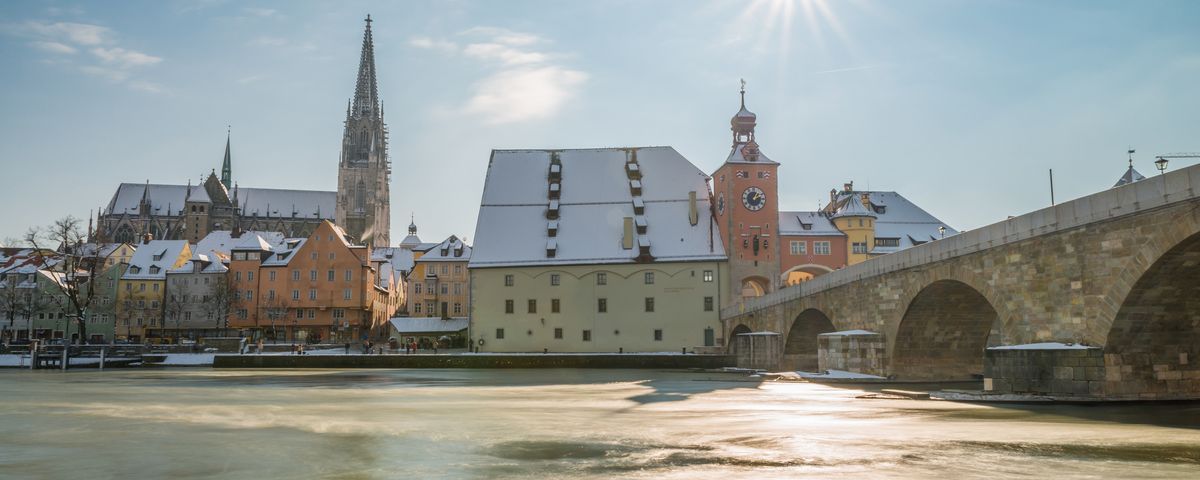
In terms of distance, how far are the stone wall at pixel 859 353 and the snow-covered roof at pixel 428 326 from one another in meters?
50.0

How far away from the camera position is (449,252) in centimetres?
9950

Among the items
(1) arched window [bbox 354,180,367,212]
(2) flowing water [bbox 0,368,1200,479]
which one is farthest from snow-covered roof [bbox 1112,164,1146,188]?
(1) arched window [bbox 354,180,367,212]

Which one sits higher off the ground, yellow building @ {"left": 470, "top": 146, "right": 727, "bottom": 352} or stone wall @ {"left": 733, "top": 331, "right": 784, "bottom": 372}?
yellow building @ {"left": 470, "top": 146, "right": 727, "bottom": 352}

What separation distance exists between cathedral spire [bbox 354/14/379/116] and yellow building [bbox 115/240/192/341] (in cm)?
8100

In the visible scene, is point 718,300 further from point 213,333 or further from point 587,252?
point 213,333

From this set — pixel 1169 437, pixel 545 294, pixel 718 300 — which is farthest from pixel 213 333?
pixel 1169 437

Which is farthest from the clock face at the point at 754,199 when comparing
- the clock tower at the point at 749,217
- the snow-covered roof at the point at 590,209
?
the snow-covered roof at the point at 590,209

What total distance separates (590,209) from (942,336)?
143ft

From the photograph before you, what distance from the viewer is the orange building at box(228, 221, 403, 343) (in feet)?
300

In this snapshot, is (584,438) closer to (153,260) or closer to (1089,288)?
(1089,288)

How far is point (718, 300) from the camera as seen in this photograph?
70.8 m

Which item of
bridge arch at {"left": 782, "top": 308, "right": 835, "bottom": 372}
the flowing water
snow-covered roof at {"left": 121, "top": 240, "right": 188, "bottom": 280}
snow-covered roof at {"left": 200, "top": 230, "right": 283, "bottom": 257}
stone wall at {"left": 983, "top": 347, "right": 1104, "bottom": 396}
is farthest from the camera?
snow-covered roof at {"left": 200, "top": 230, "right": 283, "bottom": 257}

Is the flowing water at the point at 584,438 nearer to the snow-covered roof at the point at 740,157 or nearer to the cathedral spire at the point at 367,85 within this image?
the snow-covered roof at the point at 740,157

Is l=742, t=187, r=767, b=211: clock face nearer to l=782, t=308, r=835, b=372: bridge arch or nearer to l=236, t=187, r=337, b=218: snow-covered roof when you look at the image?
l=782, t=308, r=835, b=372: bridge arch
